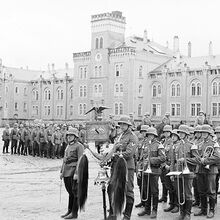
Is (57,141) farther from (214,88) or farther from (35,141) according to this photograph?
(214,88)

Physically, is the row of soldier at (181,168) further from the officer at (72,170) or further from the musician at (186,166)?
the officer at (72,170)

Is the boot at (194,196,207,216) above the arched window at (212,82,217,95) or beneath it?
beneath

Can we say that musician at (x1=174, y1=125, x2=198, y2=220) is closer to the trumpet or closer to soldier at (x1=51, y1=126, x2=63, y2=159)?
the trumpet

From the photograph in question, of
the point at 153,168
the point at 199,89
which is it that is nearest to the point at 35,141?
the point at 153,168

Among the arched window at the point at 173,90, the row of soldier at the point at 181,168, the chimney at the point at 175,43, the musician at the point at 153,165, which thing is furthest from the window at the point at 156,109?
the musician at the point at 153,165

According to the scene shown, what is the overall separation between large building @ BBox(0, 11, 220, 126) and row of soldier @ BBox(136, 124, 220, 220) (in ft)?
170

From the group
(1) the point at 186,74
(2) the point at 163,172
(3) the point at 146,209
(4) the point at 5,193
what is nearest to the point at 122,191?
(3) the point at 146,209

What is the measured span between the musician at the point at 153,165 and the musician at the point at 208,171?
0.96 m

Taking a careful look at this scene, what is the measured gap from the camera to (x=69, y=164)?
1120 cm

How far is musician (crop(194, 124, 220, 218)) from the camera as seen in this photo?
11.4 m

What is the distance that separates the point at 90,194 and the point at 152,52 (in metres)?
60.4

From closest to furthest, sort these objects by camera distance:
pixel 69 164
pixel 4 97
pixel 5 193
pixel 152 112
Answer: pixel 69 164
pixel 5 193
pixel 152 112
pixel 4 97

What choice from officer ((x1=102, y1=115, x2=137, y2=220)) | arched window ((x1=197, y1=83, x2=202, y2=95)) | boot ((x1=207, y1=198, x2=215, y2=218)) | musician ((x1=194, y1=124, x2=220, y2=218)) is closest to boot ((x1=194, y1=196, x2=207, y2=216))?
musician ((x1=194, y1=124, x2=220, y2=218))

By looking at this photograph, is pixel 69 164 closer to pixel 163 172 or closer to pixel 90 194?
pixel 163 172
